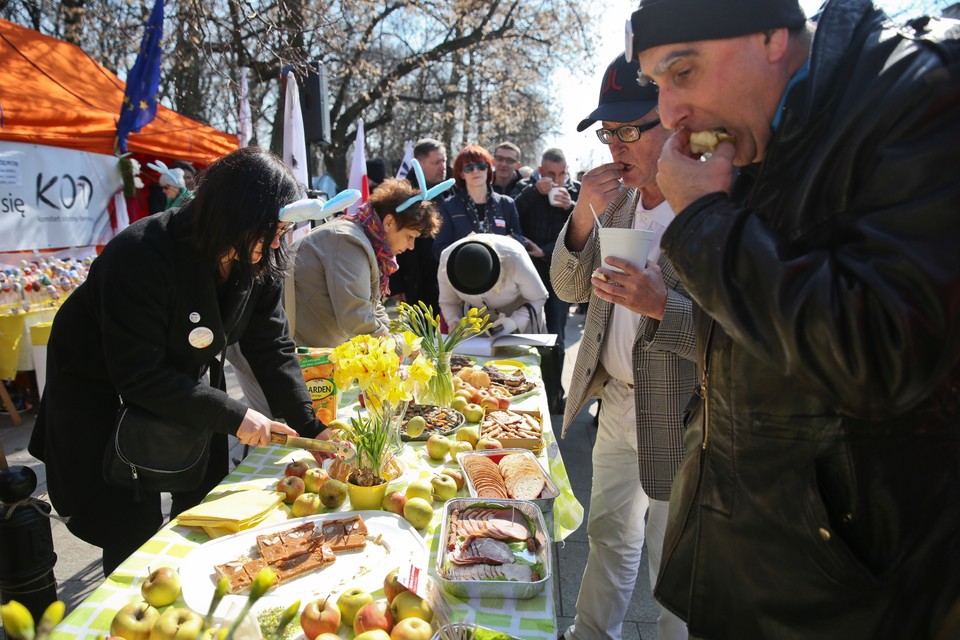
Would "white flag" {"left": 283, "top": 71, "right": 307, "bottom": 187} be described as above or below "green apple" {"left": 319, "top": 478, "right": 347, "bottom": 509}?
above

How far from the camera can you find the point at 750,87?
93 cm

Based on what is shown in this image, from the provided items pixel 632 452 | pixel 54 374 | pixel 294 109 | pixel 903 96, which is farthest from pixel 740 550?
pixel 294 109

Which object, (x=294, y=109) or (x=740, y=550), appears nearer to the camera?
(x=740, y=550)

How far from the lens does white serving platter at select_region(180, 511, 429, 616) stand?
1.27 meters

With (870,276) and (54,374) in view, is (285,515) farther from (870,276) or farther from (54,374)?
(870,276)

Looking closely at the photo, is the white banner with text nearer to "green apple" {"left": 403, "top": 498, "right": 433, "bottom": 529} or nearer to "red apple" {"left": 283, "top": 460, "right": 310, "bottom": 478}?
"red apple" {"left": 283, "top": 460, "right": 310, "bottom": 478}

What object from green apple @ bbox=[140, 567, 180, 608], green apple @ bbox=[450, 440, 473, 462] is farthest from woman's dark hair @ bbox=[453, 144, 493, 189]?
green apple @ bbox=[140, 567, 180, 608]

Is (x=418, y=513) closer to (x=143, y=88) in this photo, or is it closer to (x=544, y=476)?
(x=544, y=476)

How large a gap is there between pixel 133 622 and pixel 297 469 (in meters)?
0.73

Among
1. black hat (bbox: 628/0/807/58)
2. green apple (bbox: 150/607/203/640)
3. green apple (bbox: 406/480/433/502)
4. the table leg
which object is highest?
black hat (bbox: 628/0/807/58)

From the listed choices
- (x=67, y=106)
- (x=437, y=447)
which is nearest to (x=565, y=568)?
(x=437, y=447)

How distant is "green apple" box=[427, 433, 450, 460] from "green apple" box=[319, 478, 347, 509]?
1.29 ft

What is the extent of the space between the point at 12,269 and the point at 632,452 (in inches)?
221

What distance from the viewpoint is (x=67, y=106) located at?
6172 mm
